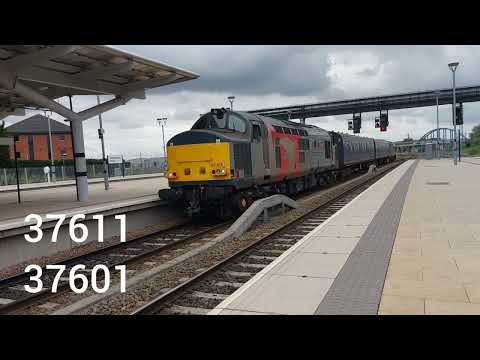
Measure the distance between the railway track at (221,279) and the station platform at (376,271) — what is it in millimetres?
645

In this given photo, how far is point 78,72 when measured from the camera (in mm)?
14836

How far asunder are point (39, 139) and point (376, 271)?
7565cm

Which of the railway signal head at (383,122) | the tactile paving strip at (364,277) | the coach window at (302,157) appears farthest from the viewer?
the railway signal head at (383,122)

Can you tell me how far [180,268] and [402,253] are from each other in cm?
435

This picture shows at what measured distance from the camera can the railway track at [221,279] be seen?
234 inches

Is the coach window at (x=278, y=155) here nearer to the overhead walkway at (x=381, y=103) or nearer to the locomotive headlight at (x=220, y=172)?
the locomotive headlight at (x=220, y=172)

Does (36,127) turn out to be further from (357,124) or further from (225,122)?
(225,122)

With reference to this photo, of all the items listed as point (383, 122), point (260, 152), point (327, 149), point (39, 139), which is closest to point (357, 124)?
point (383, 122)

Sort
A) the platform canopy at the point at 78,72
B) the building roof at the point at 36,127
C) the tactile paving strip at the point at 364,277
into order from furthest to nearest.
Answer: the building roof at the point at 36,127 < the platform canopy at the point at 78,72 < the tactile paving strip at the point at 364,277

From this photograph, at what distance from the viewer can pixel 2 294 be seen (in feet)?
24.2

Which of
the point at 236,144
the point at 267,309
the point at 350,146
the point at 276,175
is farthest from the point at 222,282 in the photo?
the point at 350,146

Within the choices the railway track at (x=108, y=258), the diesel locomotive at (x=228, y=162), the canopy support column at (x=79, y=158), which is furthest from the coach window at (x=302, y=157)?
the canopy support column at (x=79, y=158)

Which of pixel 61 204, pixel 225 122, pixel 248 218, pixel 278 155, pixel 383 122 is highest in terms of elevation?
pixel 383 122
